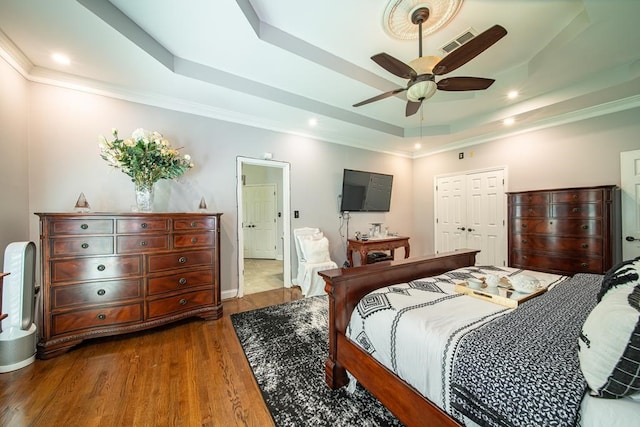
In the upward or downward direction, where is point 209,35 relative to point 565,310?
upward

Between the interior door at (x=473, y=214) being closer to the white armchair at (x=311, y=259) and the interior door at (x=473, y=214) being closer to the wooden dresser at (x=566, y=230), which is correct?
the wooden dresser at (x=566, y=230)

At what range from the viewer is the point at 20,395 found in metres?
1.60

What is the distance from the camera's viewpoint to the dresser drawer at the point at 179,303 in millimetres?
2404

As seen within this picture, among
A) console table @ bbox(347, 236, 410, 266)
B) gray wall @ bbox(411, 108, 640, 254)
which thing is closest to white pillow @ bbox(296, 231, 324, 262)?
console table @ bbox(347, 236, 410, 266)

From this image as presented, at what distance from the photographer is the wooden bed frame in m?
1.14

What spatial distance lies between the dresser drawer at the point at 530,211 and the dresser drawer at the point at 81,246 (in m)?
4.96

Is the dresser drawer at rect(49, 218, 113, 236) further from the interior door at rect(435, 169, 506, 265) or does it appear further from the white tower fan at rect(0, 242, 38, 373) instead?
the interior door at rect(435, 169, 506, 265)

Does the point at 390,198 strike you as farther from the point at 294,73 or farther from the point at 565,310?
the point at 565,310

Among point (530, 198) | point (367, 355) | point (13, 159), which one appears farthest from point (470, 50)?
point (13, 159)

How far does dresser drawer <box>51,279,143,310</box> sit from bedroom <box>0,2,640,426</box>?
65cm

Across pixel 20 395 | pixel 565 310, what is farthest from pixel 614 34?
pixel 20 395

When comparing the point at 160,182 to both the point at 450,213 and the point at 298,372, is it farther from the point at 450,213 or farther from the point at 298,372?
the point at 450,213

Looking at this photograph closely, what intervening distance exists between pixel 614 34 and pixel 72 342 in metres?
Answer: 5.41

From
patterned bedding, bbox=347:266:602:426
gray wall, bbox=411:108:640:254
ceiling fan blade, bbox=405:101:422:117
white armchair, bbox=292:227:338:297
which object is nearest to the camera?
patterned bedding, bbox=347:266:602:426
